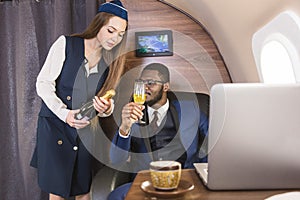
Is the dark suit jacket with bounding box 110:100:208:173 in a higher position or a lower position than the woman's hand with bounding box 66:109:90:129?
lower

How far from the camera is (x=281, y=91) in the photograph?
1083mm

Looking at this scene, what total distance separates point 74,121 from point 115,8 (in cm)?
68

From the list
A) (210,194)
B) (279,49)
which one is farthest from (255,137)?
(279,49)

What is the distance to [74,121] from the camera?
2.43 meters

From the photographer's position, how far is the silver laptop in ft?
3.56

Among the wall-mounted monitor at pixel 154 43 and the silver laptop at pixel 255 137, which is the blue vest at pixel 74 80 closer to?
the wall-mounted monitor at pixel 154 43

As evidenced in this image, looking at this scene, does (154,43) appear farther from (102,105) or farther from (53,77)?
(53,77)

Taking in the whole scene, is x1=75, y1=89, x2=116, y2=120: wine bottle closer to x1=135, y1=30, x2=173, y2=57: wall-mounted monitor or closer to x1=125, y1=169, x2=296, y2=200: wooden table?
x1=135, y1=30, x2=173, y2=57: wall-mounted monitor

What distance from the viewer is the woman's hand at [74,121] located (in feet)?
7.94

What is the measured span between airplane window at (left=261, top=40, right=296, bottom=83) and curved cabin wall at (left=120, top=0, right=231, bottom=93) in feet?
2.61

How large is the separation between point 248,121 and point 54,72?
1560 mm

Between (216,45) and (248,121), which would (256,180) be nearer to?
(248,121)

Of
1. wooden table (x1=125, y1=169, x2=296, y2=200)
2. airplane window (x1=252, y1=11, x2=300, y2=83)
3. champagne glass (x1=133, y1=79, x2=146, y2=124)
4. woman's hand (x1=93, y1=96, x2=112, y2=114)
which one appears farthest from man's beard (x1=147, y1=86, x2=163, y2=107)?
wooden table (x1=125, y1=169, x2=296, y2=200)

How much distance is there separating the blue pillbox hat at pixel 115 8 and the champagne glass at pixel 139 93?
383mm
